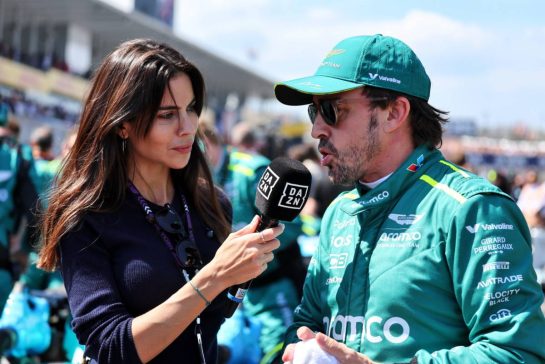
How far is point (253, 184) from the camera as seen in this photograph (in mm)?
5191

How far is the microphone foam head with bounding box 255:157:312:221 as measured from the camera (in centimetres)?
227

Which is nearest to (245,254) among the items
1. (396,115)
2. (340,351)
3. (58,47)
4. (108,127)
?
(340,351)

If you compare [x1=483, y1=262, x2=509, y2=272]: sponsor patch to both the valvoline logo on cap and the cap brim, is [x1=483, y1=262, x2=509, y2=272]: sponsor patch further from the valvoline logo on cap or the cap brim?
the cap brim

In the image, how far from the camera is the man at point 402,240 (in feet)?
6.57

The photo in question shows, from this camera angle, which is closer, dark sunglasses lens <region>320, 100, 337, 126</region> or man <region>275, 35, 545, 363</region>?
man <region>275, 35, 545, 363</region>

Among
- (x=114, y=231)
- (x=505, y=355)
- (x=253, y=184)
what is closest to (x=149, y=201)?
(x=114, y=231)

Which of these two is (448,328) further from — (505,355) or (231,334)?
(231,334)

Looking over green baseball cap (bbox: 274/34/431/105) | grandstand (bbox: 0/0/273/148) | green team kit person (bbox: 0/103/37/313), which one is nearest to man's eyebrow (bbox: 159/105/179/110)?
green baseball cap (bbox: 274/34/431/105)

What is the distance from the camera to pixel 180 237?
2734mm

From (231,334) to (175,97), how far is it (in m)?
2.24

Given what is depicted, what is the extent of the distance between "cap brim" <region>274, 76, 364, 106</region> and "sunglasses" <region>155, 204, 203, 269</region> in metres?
0.61

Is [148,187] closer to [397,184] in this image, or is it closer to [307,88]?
[307,88]

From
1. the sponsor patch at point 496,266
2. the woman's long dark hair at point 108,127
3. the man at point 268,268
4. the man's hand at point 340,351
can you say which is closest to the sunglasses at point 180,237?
the woman's long dark hair at point 108,127

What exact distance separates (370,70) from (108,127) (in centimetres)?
99
